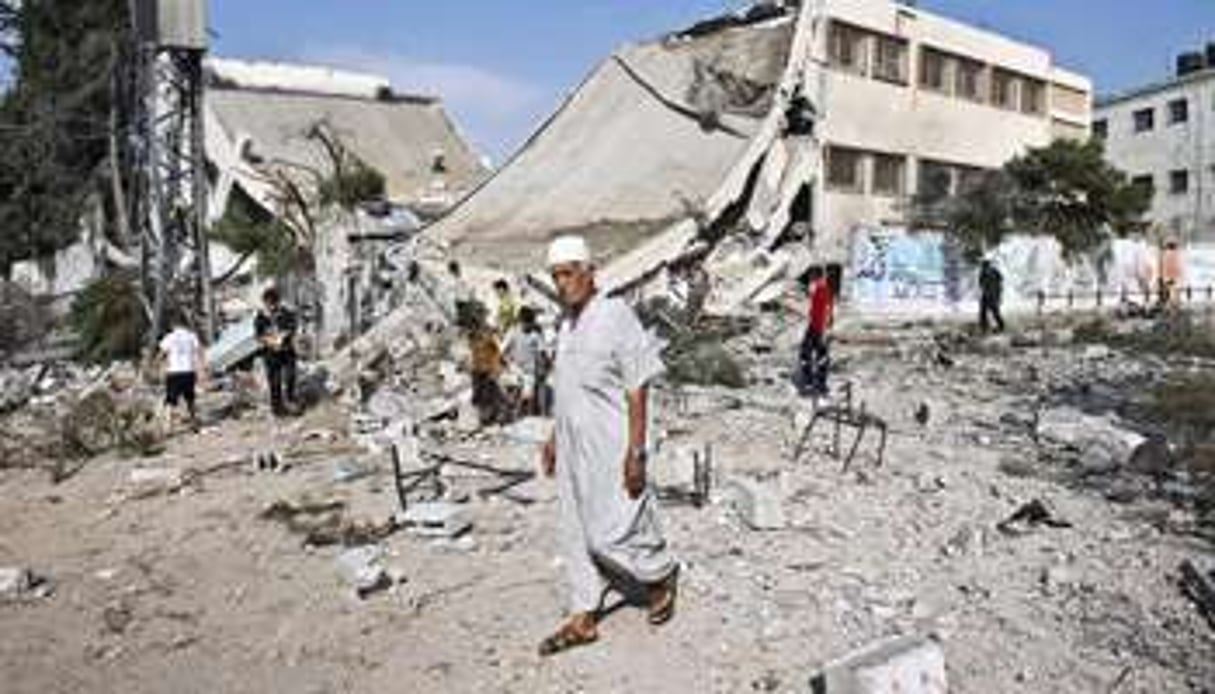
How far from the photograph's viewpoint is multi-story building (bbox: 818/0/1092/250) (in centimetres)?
3000

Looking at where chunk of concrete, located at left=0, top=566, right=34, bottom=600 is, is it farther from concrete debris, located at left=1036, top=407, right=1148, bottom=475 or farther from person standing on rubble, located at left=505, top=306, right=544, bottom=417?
concrete debris, located at left=1036, top=407, right=1148, bottom=475

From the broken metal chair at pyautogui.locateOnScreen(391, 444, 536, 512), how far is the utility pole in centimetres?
1124

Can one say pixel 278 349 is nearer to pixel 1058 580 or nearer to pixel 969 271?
pixel 1058 580

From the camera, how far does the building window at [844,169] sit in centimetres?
2998

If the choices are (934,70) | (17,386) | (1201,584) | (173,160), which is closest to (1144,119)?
(934,70)

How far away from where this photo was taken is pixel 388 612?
678 centimetres

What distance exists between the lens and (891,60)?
1250 inches

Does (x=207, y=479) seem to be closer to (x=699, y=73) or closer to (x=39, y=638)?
(x=39, y=638)

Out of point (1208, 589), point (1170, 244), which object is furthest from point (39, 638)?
point (1170, 244)

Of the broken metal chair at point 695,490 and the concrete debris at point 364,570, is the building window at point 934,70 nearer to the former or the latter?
the broken metal chair at point 695,490

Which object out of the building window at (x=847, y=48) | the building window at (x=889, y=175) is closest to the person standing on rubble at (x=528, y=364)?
the building window at (x=847, y=48)

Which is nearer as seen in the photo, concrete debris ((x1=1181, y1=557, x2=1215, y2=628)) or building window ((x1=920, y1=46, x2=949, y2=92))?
concrete debris ((x1=1181, y1=557, x2=1215, y2=628))

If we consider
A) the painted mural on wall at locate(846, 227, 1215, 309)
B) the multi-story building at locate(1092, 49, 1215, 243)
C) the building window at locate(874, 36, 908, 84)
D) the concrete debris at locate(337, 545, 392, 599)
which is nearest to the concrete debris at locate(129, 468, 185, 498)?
the concrete debris at locate(337, 545, 392, 599)

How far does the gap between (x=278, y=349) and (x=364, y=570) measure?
290 inches
